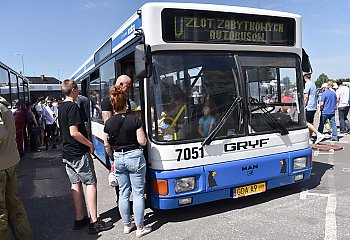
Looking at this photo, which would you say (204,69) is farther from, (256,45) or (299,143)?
(299,143)

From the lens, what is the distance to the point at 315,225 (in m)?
3.71

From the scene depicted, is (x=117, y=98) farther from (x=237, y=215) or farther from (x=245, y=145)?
(x=237, y=215)

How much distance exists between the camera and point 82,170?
3.76 m

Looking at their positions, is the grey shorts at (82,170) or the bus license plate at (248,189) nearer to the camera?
the grey shorts at (82,170)

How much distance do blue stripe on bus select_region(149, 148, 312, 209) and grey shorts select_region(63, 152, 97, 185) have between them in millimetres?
755

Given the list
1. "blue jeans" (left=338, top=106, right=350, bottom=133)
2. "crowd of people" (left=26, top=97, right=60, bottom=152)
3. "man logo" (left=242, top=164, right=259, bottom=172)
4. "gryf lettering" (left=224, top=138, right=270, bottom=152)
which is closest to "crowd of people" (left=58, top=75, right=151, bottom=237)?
"gryf lettering" (left=224, top=138, right=270, bottom=152)

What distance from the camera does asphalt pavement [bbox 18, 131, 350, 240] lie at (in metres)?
3.62

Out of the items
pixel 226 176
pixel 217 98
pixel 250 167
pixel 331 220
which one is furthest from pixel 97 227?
pixel 331 220

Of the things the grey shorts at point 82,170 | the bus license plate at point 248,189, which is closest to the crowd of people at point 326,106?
the bus license plate at point 248,189

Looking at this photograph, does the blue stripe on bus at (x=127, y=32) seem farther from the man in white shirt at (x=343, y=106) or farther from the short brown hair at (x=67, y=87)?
the man in white shirt at (x=343, y=106)

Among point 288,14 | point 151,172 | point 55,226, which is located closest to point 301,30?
point 288,14

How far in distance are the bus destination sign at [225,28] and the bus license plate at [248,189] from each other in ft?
6.26

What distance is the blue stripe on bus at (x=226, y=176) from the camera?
3.72 meters

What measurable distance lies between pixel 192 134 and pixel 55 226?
Result: 2190mm
